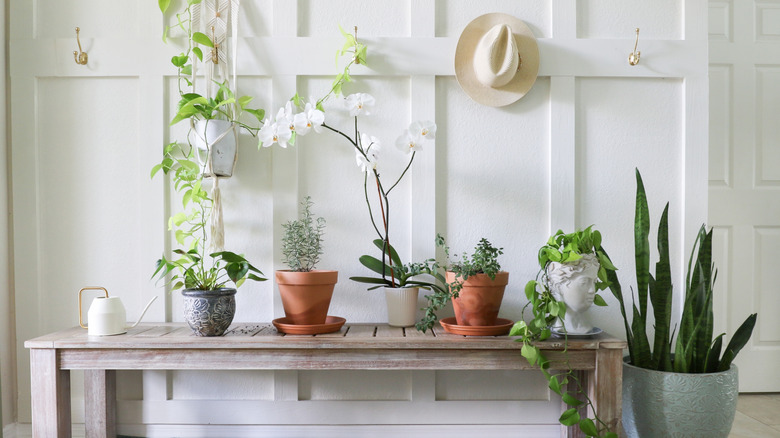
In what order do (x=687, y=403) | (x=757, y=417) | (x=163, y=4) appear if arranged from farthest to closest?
(x=757, y=417)
(x=163, y=4)
(x=687, y=403)

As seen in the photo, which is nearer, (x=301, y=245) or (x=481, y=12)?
(x=301, y=245)

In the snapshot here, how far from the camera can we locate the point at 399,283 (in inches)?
79.0

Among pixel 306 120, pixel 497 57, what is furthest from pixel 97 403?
pixel 497 57

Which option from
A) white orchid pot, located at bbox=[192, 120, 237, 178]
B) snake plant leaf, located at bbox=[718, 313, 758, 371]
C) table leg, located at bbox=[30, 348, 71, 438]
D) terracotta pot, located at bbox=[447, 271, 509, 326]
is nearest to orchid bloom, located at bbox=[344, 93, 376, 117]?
white orchid pot, located at bbox=[192, 120, 237, 178]

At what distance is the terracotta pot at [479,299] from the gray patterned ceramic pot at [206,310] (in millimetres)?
802

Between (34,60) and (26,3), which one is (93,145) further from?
(26,3)

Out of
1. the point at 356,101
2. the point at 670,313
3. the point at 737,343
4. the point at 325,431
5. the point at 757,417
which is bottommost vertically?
the point at 757,417

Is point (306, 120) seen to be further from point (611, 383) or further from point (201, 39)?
point (611, 383)

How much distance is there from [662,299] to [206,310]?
162 cm

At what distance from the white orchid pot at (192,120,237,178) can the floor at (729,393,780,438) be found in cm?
237

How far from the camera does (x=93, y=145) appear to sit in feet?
7.09

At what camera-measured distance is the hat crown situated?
202 centimetres

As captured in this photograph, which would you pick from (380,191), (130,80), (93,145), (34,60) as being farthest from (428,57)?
(34,60)

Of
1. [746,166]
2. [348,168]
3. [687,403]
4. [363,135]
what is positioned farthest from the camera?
[746,166]
